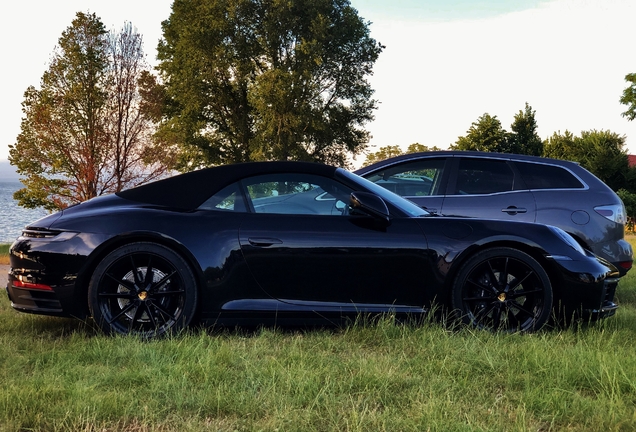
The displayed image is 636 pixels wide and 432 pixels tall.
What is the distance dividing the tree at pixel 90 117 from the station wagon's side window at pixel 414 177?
21.2 metres

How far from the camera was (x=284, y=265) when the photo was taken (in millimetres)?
4496

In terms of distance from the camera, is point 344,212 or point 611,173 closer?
point 344,212

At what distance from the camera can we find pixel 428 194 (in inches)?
271

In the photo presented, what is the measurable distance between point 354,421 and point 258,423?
1.37 feet

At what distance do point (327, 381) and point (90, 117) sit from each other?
2495 centimetres

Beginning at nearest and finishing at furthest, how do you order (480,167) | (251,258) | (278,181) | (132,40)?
(251,258) < (278,181) < (480,167) < (132,40)

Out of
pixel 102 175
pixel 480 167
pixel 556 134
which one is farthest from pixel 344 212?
pixel 556 134

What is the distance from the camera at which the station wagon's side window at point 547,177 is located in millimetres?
6656

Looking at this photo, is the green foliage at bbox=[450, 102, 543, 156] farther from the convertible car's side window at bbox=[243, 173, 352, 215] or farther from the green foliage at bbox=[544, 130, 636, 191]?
the convertible car's side window at bbox=[243, 173, 352, 215]

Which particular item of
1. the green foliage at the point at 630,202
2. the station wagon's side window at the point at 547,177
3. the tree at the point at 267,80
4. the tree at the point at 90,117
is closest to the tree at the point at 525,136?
the green foliage at the point at 630,202

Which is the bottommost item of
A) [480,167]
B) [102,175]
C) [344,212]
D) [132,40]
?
[344,212]

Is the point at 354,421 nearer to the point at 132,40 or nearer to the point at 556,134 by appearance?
the point at 132,40

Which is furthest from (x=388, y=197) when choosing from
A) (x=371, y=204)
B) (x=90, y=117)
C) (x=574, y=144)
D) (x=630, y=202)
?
(x=574, y=144)

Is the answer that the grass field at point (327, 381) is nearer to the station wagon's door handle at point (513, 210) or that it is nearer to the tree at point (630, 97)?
the station wagon's door handle at point (513, 210)
